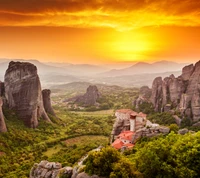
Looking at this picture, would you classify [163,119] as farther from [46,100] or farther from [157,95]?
[46,100]

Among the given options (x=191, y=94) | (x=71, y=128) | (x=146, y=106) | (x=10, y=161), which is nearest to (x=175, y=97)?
(x=191, y=94)

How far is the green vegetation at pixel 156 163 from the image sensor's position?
21438mm

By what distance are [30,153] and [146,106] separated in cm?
5180

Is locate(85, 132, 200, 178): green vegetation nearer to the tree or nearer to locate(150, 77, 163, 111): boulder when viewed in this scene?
the tree

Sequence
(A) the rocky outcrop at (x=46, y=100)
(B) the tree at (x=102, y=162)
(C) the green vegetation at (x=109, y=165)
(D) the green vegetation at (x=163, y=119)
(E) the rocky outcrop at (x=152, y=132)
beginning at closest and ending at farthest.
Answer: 1. (C) the green vegetation at (x=109, y=165)
2. (B) the tree at (x=102, y=162)
3. (E) the rocky outcrop at (x=152, y=132)
4. (D) the green vegetation at (x=163, y=119)
5. (A) the rocky outcrop at (x=46, y=100)

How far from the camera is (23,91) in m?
68.8

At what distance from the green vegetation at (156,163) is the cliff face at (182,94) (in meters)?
44.8

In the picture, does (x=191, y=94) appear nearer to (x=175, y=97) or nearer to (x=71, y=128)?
(x=175, y=97)

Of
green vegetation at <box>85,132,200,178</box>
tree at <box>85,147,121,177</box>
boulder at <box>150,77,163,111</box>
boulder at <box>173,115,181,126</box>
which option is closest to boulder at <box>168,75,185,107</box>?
boulder at <box>150,77,163,111</box>

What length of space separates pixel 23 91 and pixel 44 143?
1761cm

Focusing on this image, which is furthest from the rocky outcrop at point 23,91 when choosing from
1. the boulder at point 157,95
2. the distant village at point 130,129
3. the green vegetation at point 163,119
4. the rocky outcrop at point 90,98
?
the rocky outcrop at point 90,98

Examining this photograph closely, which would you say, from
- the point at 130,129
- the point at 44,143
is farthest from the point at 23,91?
the point at 130,129

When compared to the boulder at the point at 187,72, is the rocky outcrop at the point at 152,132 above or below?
below

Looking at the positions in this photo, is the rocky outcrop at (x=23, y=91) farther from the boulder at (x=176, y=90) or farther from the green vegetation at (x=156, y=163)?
the green vegetation at (x=156, y=163)
